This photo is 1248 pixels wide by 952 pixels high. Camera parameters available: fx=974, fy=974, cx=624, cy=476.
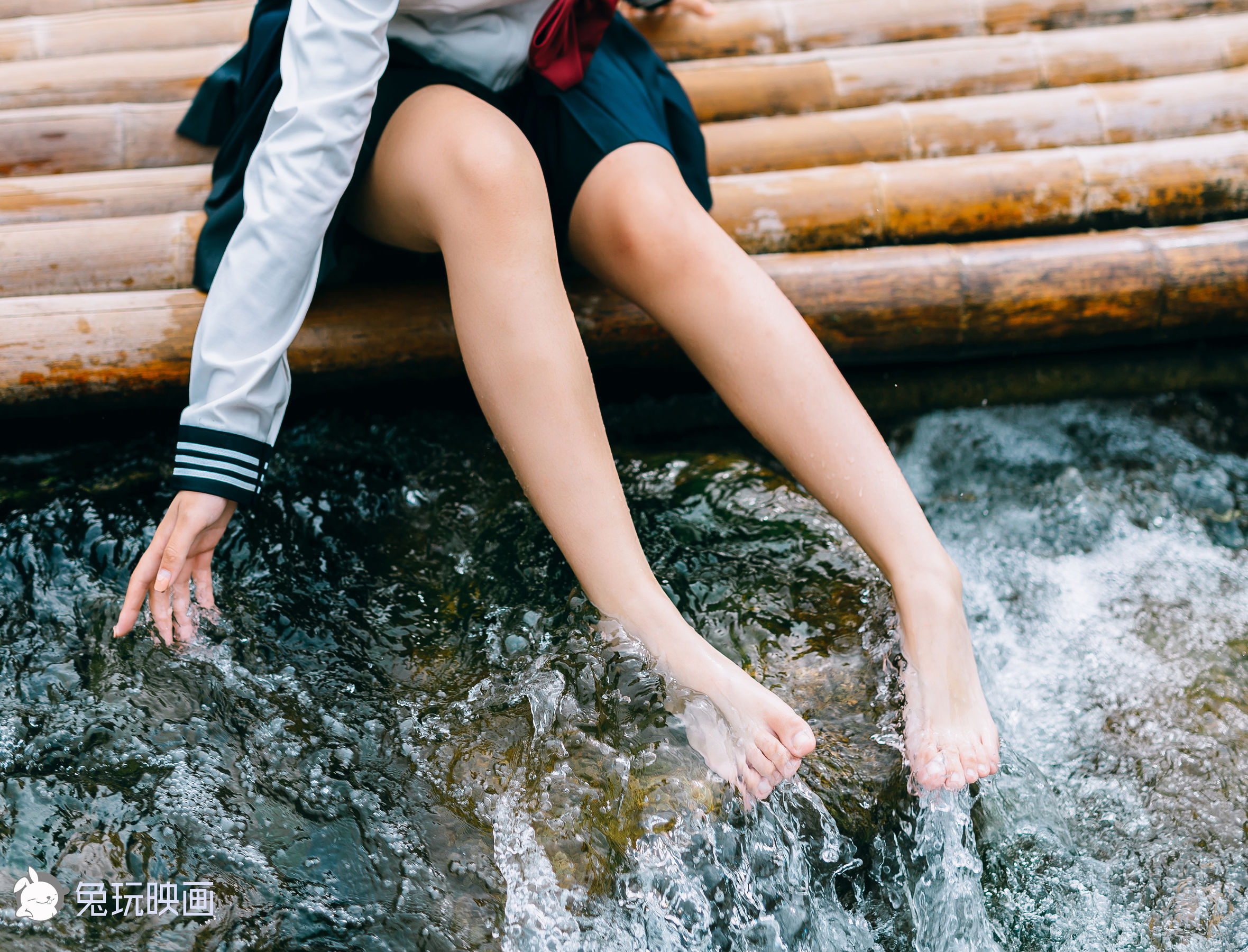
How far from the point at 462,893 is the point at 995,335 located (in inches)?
58.1

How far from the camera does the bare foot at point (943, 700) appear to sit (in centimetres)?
132

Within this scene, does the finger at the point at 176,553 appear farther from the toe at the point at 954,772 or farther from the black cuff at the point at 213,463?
the toe at the point at 954,772

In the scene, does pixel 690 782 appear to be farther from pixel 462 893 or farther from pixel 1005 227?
pixel 1005 227

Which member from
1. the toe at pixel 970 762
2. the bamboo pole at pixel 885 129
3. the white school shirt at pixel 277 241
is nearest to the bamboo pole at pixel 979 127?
the bamboo pole at pixel 885 129

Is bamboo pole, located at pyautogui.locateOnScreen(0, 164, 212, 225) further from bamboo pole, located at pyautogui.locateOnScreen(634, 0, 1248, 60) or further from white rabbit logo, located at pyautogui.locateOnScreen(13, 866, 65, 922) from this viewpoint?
white rabbit logo, located at pyautogui.locateOnScreen(13, 866, 65, 922)

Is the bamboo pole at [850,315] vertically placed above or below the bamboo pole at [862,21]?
→ below

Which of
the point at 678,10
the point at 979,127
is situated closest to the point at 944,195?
the point at 979,127

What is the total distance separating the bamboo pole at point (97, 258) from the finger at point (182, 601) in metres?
0.81

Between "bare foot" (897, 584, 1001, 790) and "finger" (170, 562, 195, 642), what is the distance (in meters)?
1.02

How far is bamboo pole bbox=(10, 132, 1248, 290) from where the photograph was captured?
209 cm

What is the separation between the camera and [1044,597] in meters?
1.82

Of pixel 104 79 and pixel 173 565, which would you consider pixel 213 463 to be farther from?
pixel 104 79

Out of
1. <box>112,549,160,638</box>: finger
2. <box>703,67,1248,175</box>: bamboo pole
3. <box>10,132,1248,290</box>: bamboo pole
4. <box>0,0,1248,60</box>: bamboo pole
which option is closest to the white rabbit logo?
<box>112,549,160,638</box>: finger

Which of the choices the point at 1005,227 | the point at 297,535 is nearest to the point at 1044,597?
the point at 1005,227
